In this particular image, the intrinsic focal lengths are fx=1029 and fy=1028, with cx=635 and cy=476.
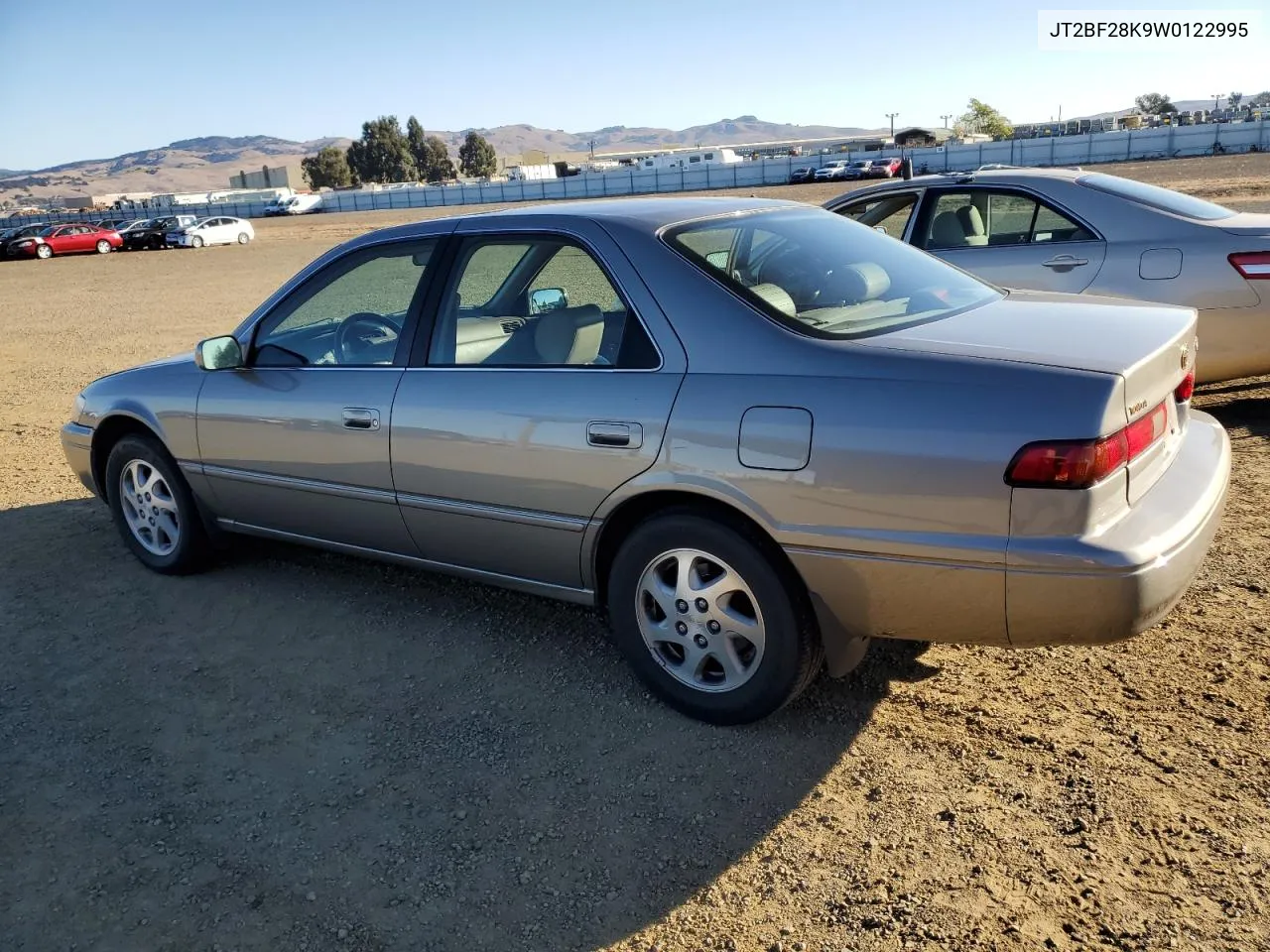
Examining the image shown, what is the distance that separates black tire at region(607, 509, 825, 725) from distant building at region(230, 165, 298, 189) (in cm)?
17545

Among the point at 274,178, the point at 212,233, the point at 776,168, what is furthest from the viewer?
the point at 274,178

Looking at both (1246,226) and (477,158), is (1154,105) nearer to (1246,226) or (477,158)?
(477,158)

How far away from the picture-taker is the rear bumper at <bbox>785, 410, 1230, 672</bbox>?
271 centimetres

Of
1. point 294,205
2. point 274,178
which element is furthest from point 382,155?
point 294,205

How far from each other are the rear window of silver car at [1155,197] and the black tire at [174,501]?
5.54 metres

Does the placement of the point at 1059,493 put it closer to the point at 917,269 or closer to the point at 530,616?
the point at 917,269

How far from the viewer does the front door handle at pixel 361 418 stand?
4047 mm

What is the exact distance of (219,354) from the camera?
4.59 meters

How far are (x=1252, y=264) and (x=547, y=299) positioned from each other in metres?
4.27

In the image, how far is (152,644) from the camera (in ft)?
14.4

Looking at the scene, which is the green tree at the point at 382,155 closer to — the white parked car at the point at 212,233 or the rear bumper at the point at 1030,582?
the white parked car at the point at 212,233

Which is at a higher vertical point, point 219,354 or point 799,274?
point 799,274

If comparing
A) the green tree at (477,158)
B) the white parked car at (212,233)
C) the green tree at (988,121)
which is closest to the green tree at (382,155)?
the green tree at (477,158)

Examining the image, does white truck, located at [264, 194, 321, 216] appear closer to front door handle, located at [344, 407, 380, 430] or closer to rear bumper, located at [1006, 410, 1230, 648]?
front door handle, located at [344, 407, 380, 430]
